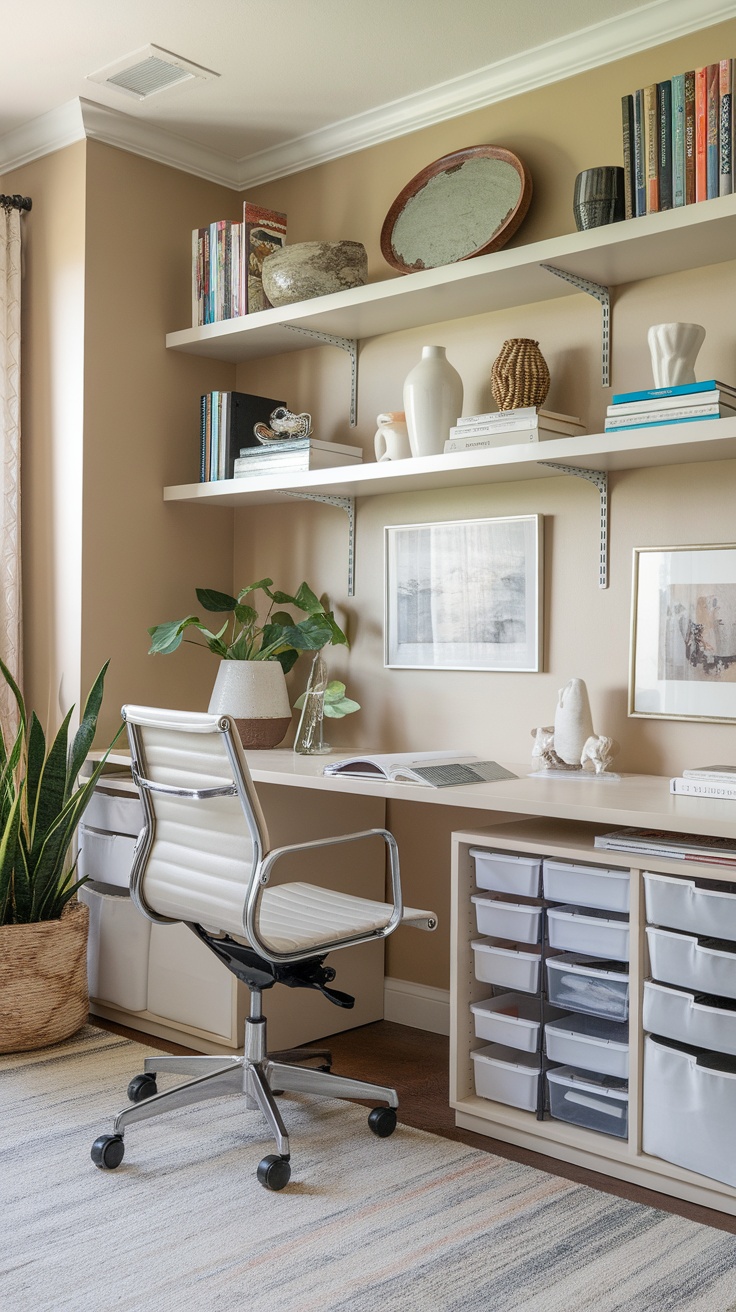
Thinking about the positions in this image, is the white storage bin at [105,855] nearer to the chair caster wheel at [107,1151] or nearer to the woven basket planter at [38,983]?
the woven basket planter at [38,983]

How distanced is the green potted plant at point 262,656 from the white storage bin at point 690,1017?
4.47 ft

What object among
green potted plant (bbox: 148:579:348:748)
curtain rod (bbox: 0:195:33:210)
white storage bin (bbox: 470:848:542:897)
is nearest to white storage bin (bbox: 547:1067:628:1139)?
white storage bin (bbox: 470:848:542:897)

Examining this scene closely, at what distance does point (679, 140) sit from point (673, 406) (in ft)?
1.88

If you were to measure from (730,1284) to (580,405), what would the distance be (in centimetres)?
193

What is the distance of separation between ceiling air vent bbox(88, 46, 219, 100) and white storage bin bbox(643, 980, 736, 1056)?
2527 mm

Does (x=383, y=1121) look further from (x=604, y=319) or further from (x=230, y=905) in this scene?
(x=604, y=319)

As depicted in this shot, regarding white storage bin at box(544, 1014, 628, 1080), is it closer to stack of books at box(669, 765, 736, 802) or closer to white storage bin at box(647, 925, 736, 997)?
white storage bin at box(647, 925, 736, 997)

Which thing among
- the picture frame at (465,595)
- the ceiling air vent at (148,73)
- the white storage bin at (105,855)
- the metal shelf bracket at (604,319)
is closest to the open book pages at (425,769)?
the picture frame at (465,595)

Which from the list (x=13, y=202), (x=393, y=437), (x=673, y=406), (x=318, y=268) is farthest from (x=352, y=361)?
(x=673, y=406)

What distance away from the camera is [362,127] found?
3.32 meters

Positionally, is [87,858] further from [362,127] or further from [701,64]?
[701,64]

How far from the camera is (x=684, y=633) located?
2654 millimetres

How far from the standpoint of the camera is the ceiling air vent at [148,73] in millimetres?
2984

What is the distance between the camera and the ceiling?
273 cm
